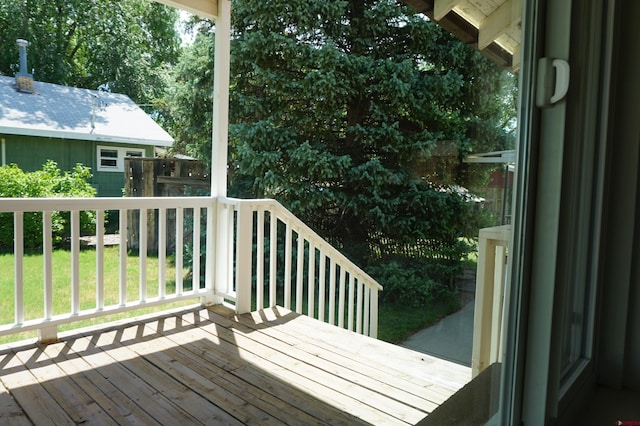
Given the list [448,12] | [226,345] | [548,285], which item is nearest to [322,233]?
[226,345]

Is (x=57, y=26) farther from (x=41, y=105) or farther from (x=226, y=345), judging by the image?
(x=226, y=345)

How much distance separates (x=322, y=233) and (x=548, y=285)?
159 inches

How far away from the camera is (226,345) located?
2.56m

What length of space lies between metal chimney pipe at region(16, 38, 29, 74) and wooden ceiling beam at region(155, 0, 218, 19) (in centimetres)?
87

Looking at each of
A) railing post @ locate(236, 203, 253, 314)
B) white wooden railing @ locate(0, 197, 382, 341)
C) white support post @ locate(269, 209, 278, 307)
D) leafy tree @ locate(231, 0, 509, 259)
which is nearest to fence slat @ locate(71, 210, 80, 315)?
white wooden railing @ locate(0, 197, 382, 341)

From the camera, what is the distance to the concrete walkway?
128cm

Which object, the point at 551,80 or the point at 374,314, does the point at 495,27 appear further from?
the point at 374,314

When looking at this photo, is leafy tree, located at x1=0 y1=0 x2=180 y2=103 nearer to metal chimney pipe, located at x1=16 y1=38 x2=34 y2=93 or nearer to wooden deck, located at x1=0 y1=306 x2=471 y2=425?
metal chimney pipe, located at x1=16 y1=38 x2=34 y2=93

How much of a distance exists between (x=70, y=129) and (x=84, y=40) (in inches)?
20.9

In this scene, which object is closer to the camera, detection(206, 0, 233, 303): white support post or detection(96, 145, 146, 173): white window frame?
detection(96, 145, 146, 173): white window frame

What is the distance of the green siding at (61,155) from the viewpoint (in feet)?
8.37

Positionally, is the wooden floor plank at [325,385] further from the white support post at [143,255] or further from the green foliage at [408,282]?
the white support post at [143,255]

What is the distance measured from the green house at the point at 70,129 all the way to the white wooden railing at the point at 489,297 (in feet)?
8.14

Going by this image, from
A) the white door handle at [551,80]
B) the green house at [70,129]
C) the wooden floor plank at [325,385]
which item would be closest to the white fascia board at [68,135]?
the green house at [70,129]
